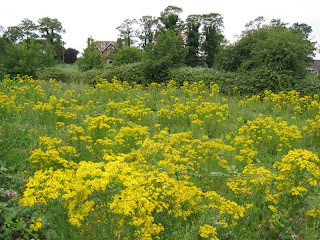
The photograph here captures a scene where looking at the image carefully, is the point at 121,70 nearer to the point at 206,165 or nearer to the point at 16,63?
the point at 16,63

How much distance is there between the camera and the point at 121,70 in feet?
48.2

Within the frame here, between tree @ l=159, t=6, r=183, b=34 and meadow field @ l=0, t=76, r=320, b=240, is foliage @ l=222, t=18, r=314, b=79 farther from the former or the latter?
tree @ l=159, t=6, r=183, b=34

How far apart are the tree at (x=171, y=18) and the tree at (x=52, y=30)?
53.5 feet

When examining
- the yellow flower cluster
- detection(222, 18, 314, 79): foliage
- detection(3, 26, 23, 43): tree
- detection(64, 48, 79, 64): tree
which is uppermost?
detection(3, 26, 23, 43): tree

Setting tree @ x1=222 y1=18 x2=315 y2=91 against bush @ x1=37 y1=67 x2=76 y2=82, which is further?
bush @ x1=37 y1=67 x2=76 y2=82

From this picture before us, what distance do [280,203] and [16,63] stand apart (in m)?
15.7

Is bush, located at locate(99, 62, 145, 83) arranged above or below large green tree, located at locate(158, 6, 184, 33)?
below

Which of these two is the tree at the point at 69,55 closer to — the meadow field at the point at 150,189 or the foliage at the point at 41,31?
the foliage at the point at 41,31

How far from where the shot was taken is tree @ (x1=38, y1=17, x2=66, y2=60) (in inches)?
1545

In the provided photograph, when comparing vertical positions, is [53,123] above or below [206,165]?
above

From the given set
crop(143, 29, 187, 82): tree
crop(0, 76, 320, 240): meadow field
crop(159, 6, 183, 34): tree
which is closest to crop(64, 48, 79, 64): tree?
crop(159, 6, 183, 34): tree

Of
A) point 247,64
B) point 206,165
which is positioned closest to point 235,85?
point 247,64

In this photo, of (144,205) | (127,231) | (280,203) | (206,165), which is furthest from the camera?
(206,165)

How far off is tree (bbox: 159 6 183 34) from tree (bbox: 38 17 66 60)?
1630 centimetres
